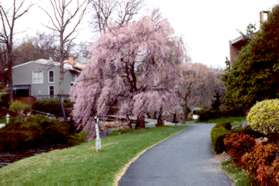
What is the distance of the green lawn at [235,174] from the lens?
423 inches

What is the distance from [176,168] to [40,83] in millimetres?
49563

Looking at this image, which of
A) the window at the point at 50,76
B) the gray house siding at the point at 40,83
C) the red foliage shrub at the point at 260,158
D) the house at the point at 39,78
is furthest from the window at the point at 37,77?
the red foliage shrub at the point at 260,158

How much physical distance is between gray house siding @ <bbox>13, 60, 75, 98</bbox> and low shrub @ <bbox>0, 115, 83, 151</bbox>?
1026 inches

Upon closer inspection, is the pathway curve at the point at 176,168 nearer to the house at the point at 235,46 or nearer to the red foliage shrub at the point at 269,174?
the red foliage shrub at the point at 269,174

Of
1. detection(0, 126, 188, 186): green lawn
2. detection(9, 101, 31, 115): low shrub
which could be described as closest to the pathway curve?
detection(0, 126, 188, 186): green lawn

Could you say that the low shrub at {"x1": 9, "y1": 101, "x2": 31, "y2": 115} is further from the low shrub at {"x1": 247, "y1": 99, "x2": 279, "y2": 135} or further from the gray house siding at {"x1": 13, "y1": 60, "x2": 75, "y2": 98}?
the low shrub at {"x1": 247, "y1": 99, "x2": 279, "y2": 135}

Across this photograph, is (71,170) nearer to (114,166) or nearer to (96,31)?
(114,166)

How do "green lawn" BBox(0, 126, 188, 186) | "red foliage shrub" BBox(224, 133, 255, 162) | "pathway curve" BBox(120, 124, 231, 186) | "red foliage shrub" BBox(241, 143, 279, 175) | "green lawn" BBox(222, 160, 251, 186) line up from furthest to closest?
"red foliage shrub" BBox(224, 133, 255, 162) → "green lawn" BBox(0, 126, 188, 186) → "pathway curve" BBox(120, 124, 231, 186) → "green lawn" BBox(222, 160, 251, 186) → "red foliage shrub" BBox(241, 143, 279, 175)

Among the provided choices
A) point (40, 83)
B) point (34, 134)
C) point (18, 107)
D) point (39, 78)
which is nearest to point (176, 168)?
point (34, 134)

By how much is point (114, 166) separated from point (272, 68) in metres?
7.25

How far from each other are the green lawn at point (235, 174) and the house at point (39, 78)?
48.2 metres

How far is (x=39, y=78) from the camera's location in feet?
201

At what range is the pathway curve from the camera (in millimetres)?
11438

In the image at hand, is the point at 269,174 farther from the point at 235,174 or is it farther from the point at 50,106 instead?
the point at 50,106
